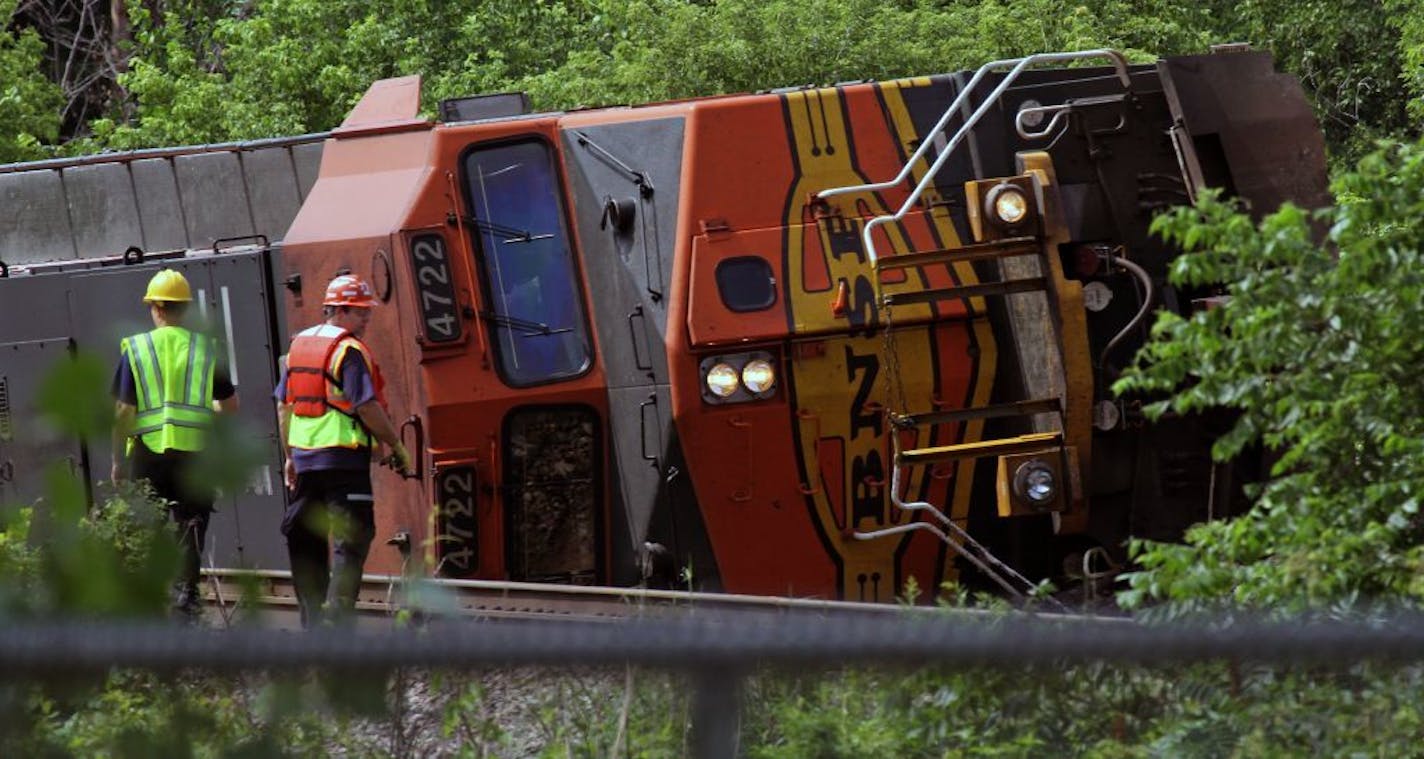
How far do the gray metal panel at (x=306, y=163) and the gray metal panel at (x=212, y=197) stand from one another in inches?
12.3

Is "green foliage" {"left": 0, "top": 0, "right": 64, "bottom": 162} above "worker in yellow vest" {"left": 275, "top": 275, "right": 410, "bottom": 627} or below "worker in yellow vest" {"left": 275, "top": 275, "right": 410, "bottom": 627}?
above

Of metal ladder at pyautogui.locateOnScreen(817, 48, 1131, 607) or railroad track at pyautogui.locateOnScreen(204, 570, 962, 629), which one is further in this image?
metal ladder at pyautogui.locateOnScreen(817, 48, 1131, 607)

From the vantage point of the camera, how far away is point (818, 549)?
8.28 meters

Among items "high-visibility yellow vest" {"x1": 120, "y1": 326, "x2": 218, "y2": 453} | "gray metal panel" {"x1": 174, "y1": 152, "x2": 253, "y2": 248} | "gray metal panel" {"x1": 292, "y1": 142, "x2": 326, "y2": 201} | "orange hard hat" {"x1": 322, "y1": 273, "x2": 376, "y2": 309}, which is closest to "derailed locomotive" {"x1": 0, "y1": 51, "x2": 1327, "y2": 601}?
"orange hard hat" {"x1": 322, "y1": 273, "x2": 376, "y2": 309}

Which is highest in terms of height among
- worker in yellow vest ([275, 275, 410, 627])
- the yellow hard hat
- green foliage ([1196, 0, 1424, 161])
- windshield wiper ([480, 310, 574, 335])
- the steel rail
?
green foliage ([1196, 0, 1424, 161])

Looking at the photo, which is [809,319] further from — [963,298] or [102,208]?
[102,208]

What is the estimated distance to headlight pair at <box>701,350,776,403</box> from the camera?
26.2 ft

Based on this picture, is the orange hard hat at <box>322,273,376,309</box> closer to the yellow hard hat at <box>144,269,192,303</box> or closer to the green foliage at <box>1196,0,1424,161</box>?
the yellow hard hat at <box>144,269,192,303</box>

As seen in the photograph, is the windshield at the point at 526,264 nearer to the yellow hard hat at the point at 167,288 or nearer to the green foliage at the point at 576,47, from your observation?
the yellow hard hat at the point at 167,288

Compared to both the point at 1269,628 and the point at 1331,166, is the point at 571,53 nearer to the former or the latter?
the point at 1331,166

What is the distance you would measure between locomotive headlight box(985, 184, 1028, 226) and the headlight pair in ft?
3.30

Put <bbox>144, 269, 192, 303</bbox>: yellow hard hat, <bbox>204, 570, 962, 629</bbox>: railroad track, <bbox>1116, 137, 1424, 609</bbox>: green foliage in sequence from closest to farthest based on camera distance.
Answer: <bbox>1116, 137, 1424, 609</bbox>: green foliage → <bbox>204, 570, 962, 629</bbox>: railroad track → <bbox>144, 269, 192, 303</bbox>: yellow hard hat

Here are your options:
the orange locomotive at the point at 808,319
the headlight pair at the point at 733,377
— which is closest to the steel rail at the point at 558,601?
the orange locomotive at the point at 808,319

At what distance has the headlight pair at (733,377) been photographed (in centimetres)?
799
